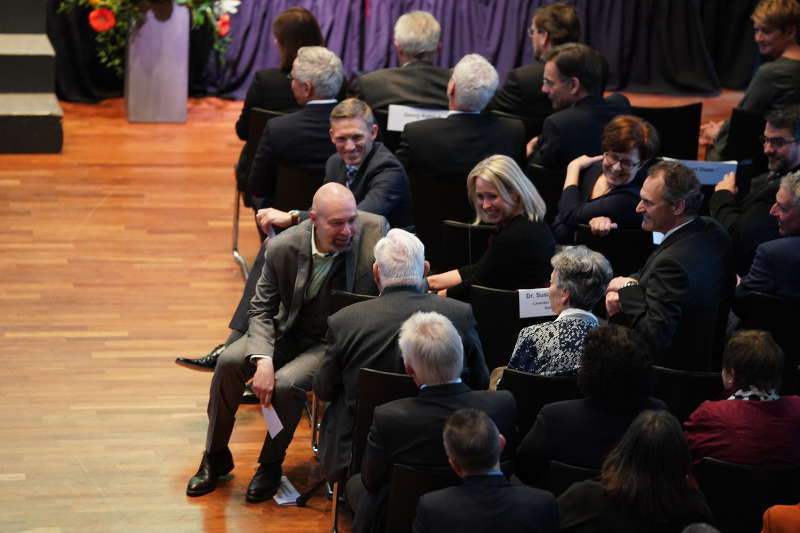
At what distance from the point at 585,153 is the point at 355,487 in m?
2.62

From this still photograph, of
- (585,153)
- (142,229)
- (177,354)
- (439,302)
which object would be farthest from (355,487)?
(142,229)

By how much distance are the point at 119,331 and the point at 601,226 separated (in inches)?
94.3

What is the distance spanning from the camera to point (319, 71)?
5.79m

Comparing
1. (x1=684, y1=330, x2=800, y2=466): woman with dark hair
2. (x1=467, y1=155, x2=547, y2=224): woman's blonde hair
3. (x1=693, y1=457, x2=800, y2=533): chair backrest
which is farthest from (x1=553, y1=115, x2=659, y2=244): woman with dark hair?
(x1=693, y1=457, x2=800, y2=533): chair backrest

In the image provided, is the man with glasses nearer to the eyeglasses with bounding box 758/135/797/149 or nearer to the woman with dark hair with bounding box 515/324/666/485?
the eyeglasses with bounding box 758/135/797/149

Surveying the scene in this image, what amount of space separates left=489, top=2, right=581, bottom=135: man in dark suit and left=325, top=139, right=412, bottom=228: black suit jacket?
153 centimetres

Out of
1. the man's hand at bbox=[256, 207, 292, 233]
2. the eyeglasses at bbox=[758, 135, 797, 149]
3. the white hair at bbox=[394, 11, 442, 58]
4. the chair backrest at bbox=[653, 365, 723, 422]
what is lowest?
the chair backrest at bbox=[653, 365, 723, 422]

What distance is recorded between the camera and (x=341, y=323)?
391 cm

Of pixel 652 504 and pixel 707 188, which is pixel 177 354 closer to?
pixel 707 188

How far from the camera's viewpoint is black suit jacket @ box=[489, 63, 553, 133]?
658 cm

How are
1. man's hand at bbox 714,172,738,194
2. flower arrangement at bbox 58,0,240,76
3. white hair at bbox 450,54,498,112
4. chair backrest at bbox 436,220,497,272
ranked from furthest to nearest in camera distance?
1. flower arrangement at bbox 58,0,240,76
2. white hair at bbox 450,54,498,112
3. man's hand at bbox 714,172,738,194
4. chair backrest at bbox 436,220,497,272

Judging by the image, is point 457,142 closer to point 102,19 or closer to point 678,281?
point 678,281

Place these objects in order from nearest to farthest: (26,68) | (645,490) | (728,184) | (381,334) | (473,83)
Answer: (645,490)
(381,334)
(728,184)
(473,83)
(26,68)

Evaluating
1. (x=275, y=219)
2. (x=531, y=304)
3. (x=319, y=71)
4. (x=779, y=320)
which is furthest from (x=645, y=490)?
(x=319, y=71)
